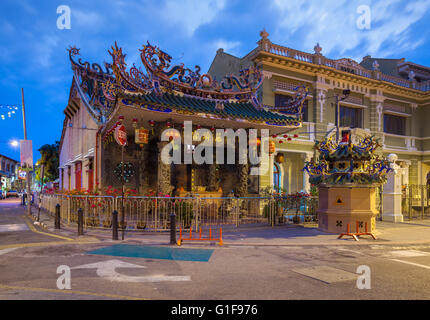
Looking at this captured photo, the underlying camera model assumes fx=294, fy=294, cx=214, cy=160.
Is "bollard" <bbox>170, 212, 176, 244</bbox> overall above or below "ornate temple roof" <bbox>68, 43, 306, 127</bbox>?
below

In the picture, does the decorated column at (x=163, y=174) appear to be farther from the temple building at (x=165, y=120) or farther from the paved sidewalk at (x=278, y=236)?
the paved sidewalk at (x=278, y=236)

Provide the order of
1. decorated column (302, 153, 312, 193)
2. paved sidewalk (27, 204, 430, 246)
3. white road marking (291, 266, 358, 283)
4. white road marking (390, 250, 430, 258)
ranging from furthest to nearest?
decorated column (302, 153, 312, 193) < paved sidewalk (27, 204, 430, 246) < white road marking (390, 250, 430, 258) < white road marking (291, 266, 358, 283)

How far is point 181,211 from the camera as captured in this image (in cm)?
1111

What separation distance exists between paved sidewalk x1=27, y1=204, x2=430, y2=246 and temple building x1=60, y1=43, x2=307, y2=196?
2130 mm

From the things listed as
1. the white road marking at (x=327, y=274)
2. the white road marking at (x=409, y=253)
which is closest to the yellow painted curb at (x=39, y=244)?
the white road marking at (x=327, y=274)

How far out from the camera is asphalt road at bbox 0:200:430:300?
16.1 ft

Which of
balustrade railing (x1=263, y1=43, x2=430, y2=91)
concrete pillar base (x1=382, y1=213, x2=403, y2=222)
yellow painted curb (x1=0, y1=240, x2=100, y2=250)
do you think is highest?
balustrade railing (x1=263, y1=43, x2=430, y2=91)

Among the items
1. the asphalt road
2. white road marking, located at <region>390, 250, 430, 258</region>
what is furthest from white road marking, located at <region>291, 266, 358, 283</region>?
white road marking, located at <region>390, 250, 430, 258</region>

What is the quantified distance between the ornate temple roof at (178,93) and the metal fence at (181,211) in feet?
13.3

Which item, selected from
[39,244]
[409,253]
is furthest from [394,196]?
[39,244]

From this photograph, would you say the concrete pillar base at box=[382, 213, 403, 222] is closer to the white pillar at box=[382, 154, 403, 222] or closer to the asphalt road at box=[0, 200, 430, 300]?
the white pillar at box=[382, 154, 403, 222]

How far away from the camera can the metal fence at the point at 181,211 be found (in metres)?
11.1
